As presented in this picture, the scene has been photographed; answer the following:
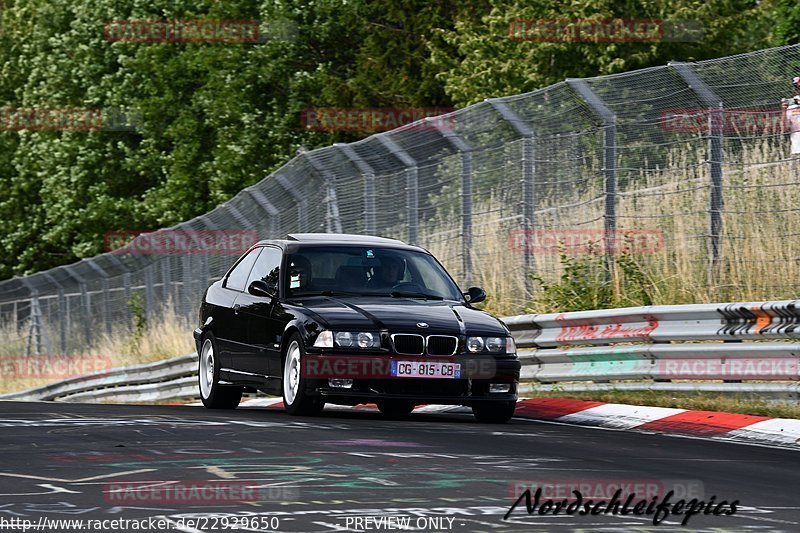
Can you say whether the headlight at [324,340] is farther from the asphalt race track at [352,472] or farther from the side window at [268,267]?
the side window at [268,267]

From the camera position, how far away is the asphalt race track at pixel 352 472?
6.79 m

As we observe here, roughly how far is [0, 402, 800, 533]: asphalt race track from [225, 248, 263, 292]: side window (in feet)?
8.48

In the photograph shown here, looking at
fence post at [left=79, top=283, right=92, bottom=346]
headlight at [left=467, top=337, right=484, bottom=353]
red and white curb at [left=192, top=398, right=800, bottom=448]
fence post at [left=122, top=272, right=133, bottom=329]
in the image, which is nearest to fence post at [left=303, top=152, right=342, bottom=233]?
red and white curb at [left=192, top=398, right=800, bottom=448]

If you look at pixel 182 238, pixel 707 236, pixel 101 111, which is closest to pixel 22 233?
pixel 101 111

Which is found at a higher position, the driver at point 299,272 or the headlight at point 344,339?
the driver at point 299,272

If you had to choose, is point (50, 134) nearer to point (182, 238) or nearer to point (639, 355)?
point (182, 238)

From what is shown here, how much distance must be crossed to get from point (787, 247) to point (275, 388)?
4891 millimetres

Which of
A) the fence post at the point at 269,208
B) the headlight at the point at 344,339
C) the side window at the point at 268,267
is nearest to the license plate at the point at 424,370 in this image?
the headlight at the point at 344,339

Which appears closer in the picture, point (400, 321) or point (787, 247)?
point (400, 321)

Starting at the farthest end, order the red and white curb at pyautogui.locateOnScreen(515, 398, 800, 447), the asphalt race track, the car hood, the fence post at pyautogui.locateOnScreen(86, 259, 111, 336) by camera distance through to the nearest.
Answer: the fence post at pyautogui.locateOnScreen(86, 259, 111, 336) < the car hood < the red and white curb at pyautogui.locateOnScreen(515, 398, 800, 447) < the asphalt race track

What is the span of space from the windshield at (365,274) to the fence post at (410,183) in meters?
4.97

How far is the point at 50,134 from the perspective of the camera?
52969 mm

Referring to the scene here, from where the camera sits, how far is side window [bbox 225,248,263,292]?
14.6 m

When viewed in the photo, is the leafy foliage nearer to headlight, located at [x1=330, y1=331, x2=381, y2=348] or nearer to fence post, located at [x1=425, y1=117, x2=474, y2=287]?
fence post, located at [x1=425, y1=117, x2=474, y2=287]
